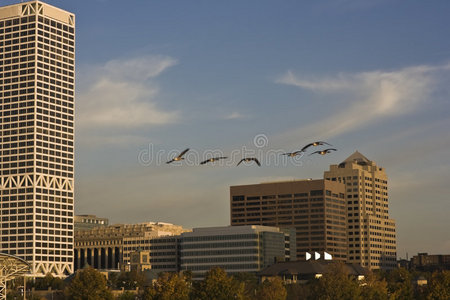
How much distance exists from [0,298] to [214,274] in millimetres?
59661

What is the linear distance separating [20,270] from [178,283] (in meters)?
58.1

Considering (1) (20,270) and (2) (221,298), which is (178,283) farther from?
(1) (20,270)

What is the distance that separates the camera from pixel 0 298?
15325 cm

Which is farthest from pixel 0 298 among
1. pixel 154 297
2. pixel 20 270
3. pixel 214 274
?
pixel 214 274

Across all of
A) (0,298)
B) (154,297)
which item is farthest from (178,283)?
(0,298)

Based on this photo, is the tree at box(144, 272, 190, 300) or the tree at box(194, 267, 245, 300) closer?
the tree at box(144, 272, 190, 300)

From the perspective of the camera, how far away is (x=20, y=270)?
144125mm

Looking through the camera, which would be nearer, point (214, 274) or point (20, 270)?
point (20, 270)

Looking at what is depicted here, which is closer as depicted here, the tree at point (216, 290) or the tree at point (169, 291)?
the tree at point (169, 291)

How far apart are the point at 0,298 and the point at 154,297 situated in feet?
156

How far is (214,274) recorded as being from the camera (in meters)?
200

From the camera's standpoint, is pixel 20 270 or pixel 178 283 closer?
pixel 20 270

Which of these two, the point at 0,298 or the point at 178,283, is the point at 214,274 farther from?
the point at 0,298

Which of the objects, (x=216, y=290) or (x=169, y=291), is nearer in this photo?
(x=169, y=291)
